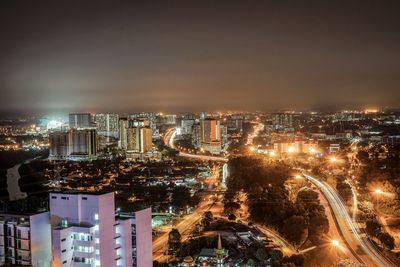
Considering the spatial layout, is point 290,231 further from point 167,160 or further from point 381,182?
point 167,160

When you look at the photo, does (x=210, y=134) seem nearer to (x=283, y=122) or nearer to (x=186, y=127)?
(x=186, y=127)

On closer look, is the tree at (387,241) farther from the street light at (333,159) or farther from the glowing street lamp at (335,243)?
the street light at (333,159)

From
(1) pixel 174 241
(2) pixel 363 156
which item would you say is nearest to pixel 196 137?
(2) pixel 363 156

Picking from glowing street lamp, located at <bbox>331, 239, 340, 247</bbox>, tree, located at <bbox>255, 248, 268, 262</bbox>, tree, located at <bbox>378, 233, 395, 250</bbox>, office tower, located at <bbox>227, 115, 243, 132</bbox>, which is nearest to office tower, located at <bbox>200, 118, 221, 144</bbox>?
office tower, located at <bbox>227, 115, 243, 132</bbox>

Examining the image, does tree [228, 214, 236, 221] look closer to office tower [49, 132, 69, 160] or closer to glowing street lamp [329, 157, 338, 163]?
glowing street lamp [329, 157, 338, 163]

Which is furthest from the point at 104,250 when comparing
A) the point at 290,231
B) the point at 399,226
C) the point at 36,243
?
the point at 399,226

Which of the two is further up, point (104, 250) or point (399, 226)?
point (104, 250)
